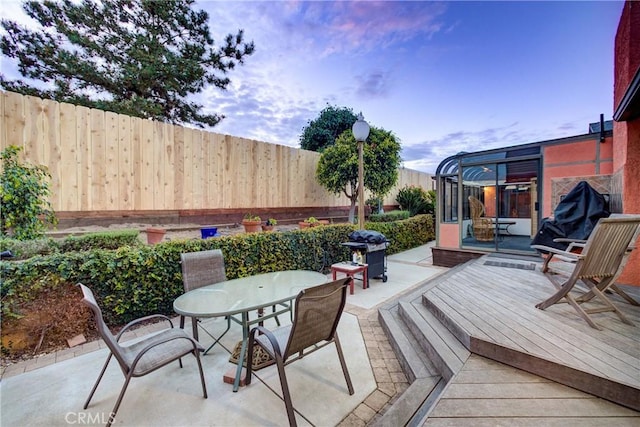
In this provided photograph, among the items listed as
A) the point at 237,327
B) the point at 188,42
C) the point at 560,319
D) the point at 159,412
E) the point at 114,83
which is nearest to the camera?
the point at 159,412

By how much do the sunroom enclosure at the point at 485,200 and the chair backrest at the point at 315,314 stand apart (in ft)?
17.6

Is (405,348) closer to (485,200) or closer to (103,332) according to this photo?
(103,332)

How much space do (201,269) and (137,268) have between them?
91cm

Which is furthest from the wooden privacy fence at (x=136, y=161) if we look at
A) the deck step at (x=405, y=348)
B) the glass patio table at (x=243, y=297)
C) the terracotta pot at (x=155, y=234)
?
the deck step at (x=405, y=348)

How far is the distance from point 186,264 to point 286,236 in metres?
2.21

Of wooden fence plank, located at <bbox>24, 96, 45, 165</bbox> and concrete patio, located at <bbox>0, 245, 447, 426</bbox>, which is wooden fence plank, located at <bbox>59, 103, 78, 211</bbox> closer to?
wooden fence plank, located at <bbox>24, 96, 45, 165</bbox>

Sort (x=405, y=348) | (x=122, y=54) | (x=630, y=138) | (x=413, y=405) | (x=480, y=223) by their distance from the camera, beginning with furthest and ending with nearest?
(x=122, y=54)
(x=480, y=223)
(x=630, y=138)
(x=405, y=348)
(x=413, y=405)

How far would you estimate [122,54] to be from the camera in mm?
7367

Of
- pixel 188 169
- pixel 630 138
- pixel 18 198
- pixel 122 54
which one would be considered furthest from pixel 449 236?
pixel 122 54

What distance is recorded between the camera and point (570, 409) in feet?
5.19

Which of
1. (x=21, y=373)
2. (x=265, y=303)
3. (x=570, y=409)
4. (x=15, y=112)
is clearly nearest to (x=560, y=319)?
(x=570, y=409)

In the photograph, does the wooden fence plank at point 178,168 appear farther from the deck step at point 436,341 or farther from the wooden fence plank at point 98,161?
the deck step at point 436,341

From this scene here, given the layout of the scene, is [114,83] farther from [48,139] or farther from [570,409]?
[570,409]

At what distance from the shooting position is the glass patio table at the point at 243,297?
2.14m
